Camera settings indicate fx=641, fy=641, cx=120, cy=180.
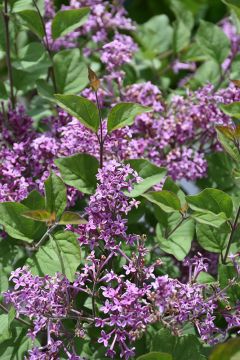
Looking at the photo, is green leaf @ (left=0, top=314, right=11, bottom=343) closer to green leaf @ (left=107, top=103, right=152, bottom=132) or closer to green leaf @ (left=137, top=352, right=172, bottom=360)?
green leaf @ (left=137, top=352, right=172, bottom=360)

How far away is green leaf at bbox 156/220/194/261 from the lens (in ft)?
3.82

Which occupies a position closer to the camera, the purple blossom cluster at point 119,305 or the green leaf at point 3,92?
the purple blossom cluster at point 119,305

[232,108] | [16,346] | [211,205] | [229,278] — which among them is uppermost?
[232,108]

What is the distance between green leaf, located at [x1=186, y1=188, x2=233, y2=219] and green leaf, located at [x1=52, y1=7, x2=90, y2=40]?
498mm

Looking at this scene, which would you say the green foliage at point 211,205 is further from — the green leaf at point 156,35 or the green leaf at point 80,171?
the green leaf at point 156,35

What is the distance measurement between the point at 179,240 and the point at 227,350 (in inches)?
15.6

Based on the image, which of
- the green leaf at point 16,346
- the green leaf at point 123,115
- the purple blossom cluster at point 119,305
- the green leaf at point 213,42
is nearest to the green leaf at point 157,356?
the purple blossom cluster at point 119,305

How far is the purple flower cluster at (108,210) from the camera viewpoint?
3.47 feet

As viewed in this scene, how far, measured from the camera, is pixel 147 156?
138 cm

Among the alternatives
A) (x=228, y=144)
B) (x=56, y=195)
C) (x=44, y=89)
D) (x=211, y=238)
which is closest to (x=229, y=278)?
(x=211, y=238)

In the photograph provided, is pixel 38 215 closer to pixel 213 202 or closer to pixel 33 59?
pixel 213 202

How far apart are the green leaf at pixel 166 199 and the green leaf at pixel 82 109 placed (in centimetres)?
16

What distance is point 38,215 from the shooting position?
1.04m

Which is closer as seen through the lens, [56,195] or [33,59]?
[56,195]
